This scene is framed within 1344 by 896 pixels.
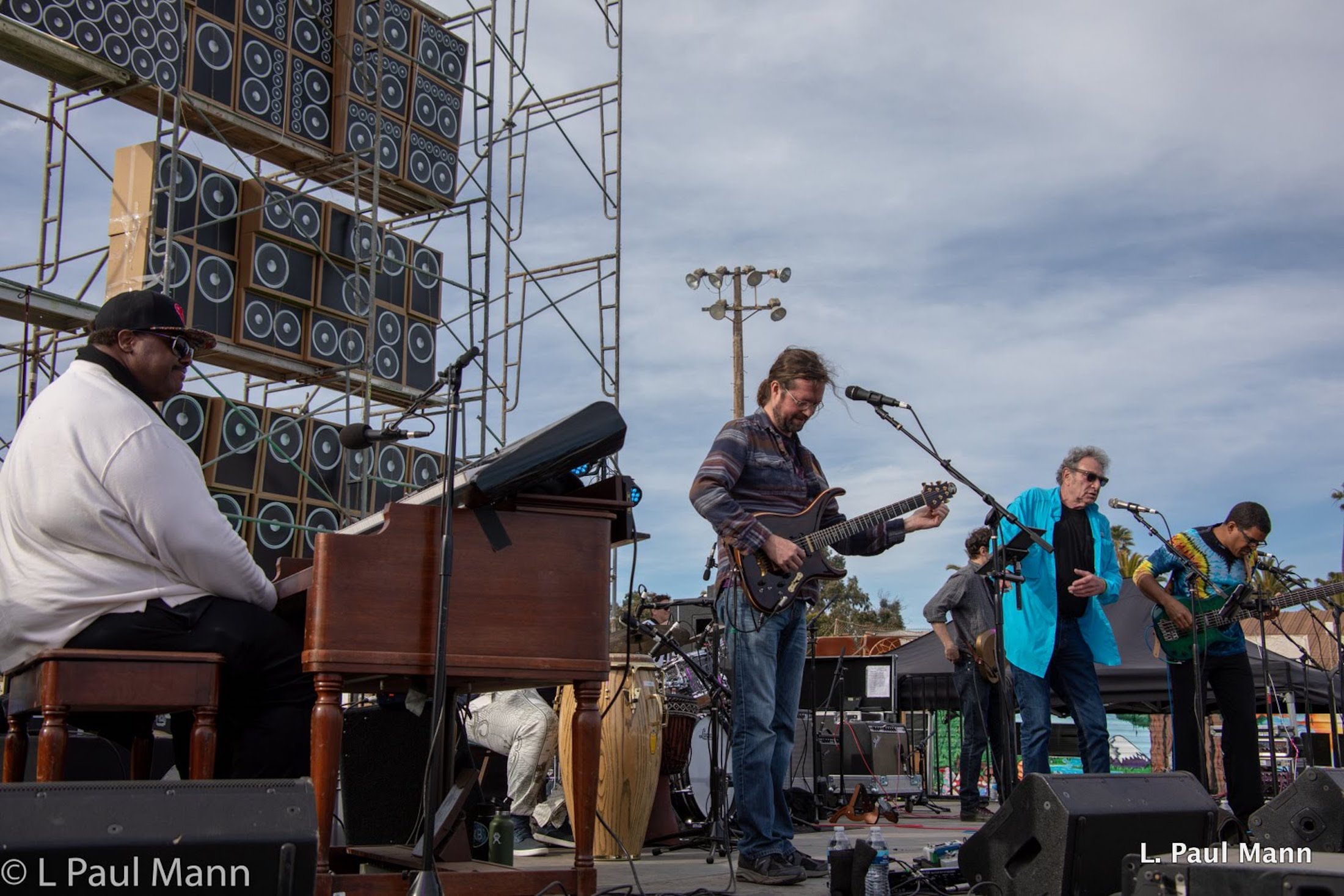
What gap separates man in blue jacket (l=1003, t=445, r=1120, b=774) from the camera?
623 centimetres

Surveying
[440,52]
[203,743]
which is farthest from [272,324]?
[203,743]

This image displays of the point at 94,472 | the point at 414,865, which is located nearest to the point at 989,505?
the point at 414,865

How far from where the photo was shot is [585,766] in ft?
12.4

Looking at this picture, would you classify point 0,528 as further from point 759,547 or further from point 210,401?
point 210,401

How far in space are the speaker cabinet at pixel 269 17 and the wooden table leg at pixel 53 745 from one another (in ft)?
30.4

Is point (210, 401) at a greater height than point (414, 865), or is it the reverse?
point (210, 401)

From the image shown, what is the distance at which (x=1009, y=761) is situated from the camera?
17.0 ft

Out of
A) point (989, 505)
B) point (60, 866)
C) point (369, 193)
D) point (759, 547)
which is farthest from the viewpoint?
point (369, 193)

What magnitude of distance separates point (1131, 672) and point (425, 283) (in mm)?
8649

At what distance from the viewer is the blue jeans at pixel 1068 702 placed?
6230 mm

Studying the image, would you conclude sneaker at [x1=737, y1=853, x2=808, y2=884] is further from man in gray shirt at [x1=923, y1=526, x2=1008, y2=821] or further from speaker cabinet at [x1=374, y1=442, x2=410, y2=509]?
speaker cabinet at [x1=374, y1=442, x2=410, y2=509]

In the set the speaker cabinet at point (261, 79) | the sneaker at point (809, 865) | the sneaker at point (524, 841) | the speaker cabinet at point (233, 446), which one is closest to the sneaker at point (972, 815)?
the sneaker at point (524, 841)

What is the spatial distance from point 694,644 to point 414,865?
15.6 feet

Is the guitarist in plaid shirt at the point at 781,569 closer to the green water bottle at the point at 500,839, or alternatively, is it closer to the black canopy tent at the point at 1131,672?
the green water bottle at the point at 500,839
